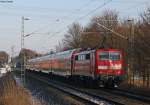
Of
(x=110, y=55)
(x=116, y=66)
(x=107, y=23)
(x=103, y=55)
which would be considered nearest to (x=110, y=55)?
(x=110, y=55)

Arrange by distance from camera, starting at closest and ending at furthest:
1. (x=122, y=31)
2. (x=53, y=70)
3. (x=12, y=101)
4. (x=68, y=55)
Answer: (x=12, y=101)
(x=68, y=55)
(x=53, y=70)
(x=122, y=31)

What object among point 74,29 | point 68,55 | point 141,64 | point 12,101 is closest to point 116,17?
point 74,29

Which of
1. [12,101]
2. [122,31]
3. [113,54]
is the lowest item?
[12,101]

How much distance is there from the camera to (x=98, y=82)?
37.2 metres

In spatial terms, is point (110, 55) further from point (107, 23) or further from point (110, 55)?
point (107, 23)

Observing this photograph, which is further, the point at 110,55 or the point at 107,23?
the point at 107,23

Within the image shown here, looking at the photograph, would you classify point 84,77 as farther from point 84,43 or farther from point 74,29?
point 74,29

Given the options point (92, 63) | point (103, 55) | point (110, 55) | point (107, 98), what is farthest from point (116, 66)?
point (107, 98)

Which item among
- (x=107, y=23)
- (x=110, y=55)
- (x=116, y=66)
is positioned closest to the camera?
(x=116, y=66)

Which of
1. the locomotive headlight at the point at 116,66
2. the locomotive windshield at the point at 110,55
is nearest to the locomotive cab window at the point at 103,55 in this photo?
the locomotive windshield at the point at 110,55

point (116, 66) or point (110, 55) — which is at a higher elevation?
point (110, 55)

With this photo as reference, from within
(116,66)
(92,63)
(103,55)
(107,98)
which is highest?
(103,55)

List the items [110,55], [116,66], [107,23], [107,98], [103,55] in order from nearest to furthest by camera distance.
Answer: [107,98], [116,66], [103,55], [110,55], [107,23]

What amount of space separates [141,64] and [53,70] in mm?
24002
